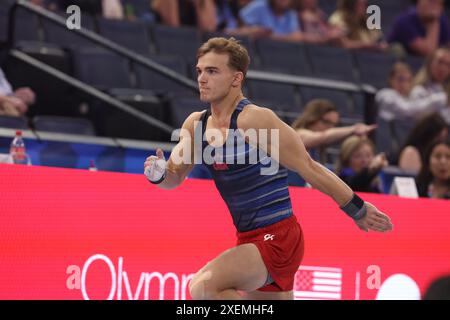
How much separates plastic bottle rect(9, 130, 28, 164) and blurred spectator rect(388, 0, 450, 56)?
6.01 meters

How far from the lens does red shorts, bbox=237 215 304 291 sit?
5.11 metres

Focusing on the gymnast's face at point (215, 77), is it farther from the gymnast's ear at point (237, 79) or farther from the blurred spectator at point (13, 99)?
the blurred spectator at point (13, 99)

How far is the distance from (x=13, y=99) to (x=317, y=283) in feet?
8.56

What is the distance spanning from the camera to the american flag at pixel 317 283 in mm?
6773

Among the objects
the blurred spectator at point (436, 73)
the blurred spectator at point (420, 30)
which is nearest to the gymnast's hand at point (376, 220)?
the blurred spectator at point (436, 73)

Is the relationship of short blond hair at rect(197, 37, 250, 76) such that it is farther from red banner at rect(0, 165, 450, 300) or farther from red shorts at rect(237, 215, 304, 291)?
red banner at rect(0, 165, 450, 300)

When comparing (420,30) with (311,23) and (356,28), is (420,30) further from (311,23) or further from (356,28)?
(311,23)

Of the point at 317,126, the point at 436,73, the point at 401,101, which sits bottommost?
the point at 317,126

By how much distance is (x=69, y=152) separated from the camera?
724 centimetres

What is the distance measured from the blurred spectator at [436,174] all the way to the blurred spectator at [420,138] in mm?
497

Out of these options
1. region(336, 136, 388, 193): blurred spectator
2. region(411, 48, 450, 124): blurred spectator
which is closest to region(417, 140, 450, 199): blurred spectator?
region(336, 136, 388, 193): blurred spectator

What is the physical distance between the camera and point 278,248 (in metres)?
5.13

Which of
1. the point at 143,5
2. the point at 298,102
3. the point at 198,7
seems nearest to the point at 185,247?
the point at 298,102

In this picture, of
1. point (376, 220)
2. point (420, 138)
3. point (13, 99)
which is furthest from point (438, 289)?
point (13, 99)
